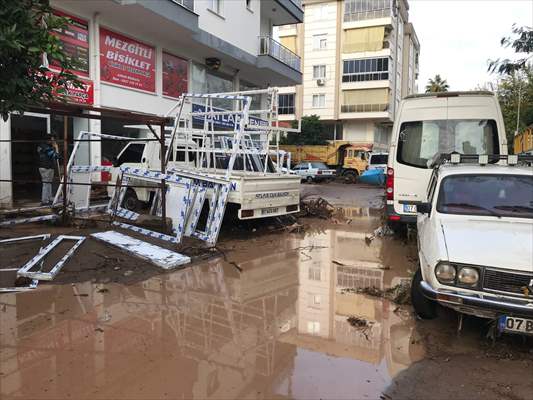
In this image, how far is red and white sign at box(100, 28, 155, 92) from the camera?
45.4 feet

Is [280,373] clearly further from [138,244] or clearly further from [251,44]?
[251,44]

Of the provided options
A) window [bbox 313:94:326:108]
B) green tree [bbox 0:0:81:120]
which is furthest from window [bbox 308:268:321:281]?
window [bbox 313:94:326:108]

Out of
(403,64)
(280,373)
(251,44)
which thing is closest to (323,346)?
(280,373)

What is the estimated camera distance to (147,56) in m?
15.5

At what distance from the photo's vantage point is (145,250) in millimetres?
7059

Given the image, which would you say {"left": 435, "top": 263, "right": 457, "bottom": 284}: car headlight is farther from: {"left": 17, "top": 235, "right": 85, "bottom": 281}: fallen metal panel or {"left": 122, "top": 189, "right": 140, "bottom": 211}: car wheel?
{"left": 122, "top": 189, "right": 140, "bottom": 211}: car wheel

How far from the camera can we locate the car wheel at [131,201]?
400 inches

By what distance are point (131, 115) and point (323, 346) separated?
16.5 feet

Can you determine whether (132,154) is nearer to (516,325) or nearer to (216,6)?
(216,6)

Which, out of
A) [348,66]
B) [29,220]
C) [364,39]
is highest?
[364,39]

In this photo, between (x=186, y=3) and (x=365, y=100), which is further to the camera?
(x=365, y=100)

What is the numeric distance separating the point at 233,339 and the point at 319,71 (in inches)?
1749

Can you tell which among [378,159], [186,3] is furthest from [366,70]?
→ [186,3]

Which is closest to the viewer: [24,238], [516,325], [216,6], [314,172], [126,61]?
[516,325]
